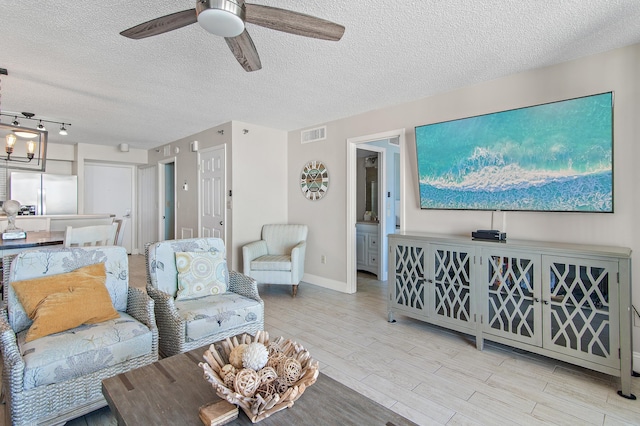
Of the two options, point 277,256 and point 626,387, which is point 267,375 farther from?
point 277,256

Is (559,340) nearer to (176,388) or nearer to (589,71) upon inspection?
(589,71)

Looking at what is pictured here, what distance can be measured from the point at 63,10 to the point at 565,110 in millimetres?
3619

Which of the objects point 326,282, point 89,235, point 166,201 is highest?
point 166,201

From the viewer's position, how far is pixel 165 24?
5.33ft

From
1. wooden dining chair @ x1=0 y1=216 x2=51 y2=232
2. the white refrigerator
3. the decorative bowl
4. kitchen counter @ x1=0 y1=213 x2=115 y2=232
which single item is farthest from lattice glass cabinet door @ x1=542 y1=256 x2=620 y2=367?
the white refrigerator

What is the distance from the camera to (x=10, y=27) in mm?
2115

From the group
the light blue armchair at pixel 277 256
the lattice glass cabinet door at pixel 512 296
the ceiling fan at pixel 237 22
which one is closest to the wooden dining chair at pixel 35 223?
the light blue armchair at pixel 277 256

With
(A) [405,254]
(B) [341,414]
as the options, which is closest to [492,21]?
(A) [405,254]

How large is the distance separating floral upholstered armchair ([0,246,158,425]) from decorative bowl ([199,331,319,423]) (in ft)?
3.09

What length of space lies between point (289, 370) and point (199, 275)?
1686mm

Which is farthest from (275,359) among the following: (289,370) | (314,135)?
(314,135)

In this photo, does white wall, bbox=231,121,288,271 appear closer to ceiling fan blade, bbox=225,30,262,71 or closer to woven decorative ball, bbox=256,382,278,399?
ceiling fan blade, bbox=225,30,262,71

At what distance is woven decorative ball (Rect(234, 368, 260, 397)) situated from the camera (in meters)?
1.08

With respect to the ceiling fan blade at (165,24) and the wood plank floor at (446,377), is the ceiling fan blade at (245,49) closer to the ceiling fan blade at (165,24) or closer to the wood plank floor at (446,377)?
the ceiling fan blade at (165,24)
